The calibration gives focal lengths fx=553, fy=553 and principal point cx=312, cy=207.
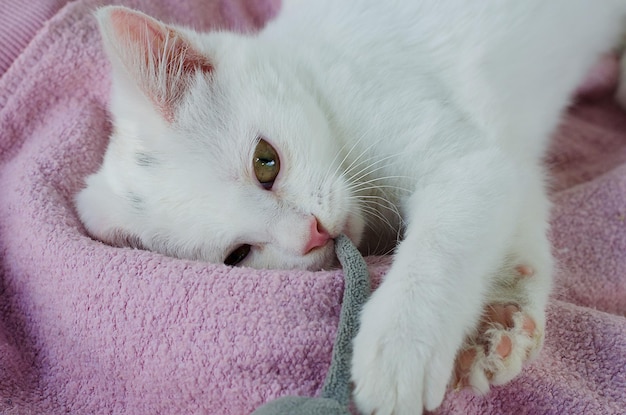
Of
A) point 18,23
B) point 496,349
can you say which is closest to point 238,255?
point 496,349

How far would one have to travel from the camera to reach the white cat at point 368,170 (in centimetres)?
100

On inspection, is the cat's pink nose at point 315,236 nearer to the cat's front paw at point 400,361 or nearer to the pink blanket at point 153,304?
the pink blanket at point 153,304

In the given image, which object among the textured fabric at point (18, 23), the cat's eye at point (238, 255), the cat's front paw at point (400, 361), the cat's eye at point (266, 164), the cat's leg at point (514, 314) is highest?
the textured fabric at point (18, 23)

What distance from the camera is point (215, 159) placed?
1183 millimetres

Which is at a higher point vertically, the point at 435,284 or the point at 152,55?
the point at 152,55

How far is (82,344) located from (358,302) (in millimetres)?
664

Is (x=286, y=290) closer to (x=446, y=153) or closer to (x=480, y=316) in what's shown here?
(x=480, y=316)

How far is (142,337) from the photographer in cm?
112

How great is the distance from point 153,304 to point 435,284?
1.84 feet

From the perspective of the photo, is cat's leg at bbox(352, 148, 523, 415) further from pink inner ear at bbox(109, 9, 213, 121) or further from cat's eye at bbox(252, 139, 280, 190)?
pink inner ear at bbox(109, 9, 213, 121)

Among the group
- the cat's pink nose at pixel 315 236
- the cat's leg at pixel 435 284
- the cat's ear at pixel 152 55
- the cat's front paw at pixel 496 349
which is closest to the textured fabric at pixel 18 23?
the cat's ear at pixel 152 55

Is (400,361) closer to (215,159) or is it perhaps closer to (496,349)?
(496,349)

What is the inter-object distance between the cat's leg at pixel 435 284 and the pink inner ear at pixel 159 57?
1.93 feet

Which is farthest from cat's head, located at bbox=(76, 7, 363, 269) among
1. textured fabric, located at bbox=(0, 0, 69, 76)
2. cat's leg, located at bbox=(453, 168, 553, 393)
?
textured fabric, located at bbox=(0, 0, 69, 76)
